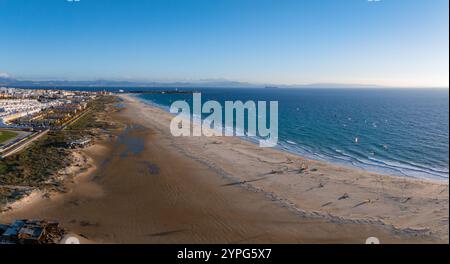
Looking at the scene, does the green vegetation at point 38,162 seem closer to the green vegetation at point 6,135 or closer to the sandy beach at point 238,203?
the sandy beach at point 238,203

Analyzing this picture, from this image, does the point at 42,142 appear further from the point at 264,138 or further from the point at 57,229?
the point at 264,138

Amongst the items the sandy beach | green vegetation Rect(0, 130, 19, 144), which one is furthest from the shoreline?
green vegetation Rect(0, 130, 19, 144)

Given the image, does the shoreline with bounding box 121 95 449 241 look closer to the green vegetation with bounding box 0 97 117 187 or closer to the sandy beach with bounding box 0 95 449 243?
the sandy beach with bounding box 0 95 449 243

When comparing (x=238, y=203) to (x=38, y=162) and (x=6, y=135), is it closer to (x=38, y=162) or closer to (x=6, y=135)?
(x=38, y=162)

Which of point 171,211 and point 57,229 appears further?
point 171,211

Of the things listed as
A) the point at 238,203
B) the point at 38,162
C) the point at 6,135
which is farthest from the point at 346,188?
the point at 6,135

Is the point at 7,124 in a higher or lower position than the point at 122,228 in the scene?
higher

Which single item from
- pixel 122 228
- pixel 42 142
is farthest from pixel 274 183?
pixel 42 142
